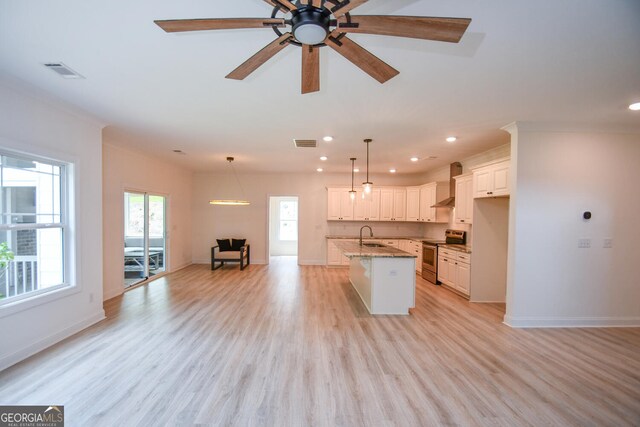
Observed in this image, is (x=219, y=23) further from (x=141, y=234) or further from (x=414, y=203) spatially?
(x=414, y=203)

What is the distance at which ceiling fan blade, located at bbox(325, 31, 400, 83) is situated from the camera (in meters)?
1.42

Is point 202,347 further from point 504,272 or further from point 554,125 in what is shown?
point 554,125

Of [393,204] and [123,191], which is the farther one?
[393,204]

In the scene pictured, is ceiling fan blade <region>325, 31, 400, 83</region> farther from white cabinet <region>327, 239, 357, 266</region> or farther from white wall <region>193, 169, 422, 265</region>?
white wall <region>193, 169, 422, 265</region>

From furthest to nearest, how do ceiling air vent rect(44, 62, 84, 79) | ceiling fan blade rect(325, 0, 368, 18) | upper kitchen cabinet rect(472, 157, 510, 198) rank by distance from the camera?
upper kitchen cabinet rect(472, 157, 510, 198), ceiling air vent rect(44, 62, 84, 79), ceiling fan blade rect(325, 0, 368, 18)

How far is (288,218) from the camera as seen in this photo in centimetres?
1062

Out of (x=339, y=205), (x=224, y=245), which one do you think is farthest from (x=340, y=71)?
(x=224, y=245)

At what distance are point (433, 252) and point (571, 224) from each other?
8.43 ft

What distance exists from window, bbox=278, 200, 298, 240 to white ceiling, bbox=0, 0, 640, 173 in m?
6.44

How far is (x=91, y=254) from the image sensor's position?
3.54 meters

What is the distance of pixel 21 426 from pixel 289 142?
4133mm

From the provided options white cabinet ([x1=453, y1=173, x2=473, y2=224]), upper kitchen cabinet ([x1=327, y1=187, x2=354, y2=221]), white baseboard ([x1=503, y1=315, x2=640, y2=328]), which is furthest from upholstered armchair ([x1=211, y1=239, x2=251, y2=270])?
white baseboard ([x1=503, y1=315, x2=640, y2=328])

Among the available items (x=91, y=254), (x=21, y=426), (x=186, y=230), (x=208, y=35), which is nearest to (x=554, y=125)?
(x=208, y=35)

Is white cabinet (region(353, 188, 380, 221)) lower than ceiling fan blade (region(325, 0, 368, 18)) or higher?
lower
